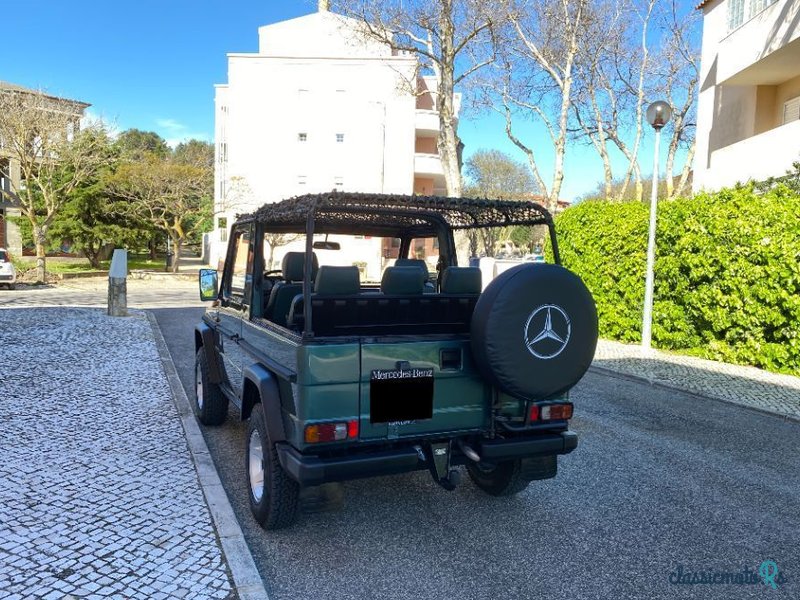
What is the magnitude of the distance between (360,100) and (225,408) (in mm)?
32612

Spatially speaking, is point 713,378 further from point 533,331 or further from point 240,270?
point 240,270

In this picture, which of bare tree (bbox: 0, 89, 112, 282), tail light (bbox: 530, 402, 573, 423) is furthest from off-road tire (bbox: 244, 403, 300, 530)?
bare tree (bbox: 0, 89, 112, 282)

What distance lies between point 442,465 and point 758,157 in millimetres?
14008

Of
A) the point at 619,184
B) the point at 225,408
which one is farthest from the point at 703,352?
the point at 619,184

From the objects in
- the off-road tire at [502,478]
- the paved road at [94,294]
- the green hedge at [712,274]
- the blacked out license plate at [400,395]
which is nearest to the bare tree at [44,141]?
the paved road at [94,294]

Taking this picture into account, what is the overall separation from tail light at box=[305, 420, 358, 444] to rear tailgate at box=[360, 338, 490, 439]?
69 millimetres

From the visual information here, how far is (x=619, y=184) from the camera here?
4478 centimetres

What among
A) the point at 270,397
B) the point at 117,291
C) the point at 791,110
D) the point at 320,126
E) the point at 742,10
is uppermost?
the point at 320,126

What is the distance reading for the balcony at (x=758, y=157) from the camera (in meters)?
12.8

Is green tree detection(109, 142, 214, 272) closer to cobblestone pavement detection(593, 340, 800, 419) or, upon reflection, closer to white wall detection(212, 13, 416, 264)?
white wall detection(212, 13, 416, 264)

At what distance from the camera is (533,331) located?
137 inches

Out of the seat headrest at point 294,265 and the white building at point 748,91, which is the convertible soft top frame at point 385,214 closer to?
the seat headrest at point 294,265

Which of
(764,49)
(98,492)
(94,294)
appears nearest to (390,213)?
(98,492)

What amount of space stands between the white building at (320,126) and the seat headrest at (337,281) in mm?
32095
